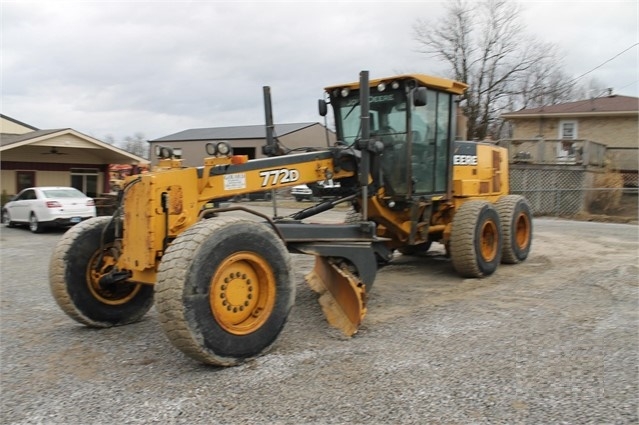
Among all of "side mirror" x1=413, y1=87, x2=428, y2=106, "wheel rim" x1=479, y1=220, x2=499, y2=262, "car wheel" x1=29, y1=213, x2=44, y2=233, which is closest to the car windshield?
"car wheel" x1=29, y1=213, x2=44, y2=233

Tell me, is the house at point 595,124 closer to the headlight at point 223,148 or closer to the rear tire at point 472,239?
the rear tire at point 472,239

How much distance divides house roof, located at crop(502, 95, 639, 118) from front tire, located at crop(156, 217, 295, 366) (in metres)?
26.4

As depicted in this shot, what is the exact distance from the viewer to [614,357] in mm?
4762

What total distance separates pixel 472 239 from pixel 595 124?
916 inches

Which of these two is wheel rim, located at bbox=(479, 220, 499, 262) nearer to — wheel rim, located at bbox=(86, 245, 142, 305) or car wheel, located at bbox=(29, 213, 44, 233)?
wheel rim, located at bbox=(86, 245, 142, 305)

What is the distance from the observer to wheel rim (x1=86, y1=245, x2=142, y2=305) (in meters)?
5.51

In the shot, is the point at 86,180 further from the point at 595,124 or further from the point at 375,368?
the point at 375,368

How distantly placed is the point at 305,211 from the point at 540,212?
16533 mm

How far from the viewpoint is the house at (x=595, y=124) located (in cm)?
2497

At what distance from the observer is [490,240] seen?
854 cm

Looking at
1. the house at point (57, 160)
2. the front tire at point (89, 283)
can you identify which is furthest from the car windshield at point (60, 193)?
the front tire at point (89, 283)

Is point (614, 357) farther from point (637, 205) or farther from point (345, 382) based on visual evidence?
point (637, 205)

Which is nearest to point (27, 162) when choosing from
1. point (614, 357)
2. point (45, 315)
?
point (45, 315)

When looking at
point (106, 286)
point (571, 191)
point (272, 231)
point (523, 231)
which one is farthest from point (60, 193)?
point (571, 191)
